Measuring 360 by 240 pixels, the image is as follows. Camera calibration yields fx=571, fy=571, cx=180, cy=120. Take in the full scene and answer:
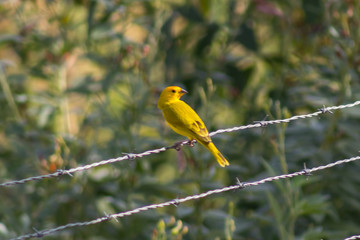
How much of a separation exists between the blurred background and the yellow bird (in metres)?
0.33

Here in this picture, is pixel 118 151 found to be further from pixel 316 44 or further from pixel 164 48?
pixel 316 44

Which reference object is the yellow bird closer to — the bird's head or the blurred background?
the bird's head

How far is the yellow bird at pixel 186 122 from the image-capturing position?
9.72ft

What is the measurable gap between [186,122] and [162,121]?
1.69 m

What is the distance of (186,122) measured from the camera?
301cm

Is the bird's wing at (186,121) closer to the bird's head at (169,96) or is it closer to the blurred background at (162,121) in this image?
the bird's head at (169,96)

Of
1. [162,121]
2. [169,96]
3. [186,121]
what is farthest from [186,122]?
[162,121]

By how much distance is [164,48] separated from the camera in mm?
4953

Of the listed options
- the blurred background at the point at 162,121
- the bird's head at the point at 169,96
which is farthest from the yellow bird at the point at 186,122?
the blurred background at the point at 162,121

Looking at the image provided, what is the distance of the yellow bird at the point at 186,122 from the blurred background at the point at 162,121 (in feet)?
1.09

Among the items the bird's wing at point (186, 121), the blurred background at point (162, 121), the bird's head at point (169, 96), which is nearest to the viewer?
the bird's wing at point (186, 121)

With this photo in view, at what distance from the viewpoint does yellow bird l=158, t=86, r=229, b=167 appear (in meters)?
2.96

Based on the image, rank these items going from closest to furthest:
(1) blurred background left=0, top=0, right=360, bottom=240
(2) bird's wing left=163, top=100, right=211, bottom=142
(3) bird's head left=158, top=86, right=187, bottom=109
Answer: (2) bird's wing left=163, top=100, right=211, bottom=142
(3) bird's head left=158, top=86, right=187, bottom=109
(1) blurred background left=0, top=0, right=360, bottom=240

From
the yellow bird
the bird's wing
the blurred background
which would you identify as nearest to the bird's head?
the yellow bird
